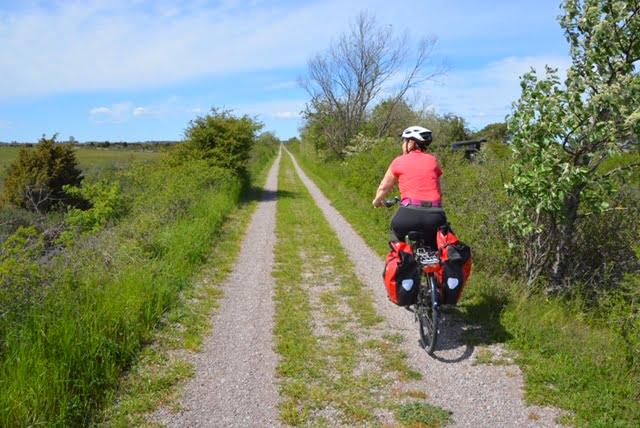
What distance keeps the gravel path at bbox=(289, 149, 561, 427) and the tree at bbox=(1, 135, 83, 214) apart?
17.0 meters

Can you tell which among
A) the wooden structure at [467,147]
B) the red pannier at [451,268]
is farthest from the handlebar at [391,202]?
the wooden structure at [467,147]

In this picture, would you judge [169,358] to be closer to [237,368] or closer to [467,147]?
[237,368]

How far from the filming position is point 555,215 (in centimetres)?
629

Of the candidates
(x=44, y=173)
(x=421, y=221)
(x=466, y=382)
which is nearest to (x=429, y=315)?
(x=466, y=382)

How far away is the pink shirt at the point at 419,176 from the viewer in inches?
200

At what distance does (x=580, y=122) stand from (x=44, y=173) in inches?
765

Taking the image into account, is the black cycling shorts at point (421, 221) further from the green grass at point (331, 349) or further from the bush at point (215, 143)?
the bush at point (215, 143)

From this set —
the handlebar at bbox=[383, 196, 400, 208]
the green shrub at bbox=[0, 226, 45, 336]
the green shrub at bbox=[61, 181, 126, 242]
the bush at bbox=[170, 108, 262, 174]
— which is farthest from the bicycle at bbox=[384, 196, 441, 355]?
the bush at bbox=[170, 108, 262, 174]

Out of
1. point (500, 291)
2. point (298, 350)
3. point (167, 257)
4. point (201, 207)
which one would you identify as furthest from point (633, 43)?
point (201, 207)

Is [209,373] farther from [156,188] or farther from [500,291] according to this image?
[156,188]

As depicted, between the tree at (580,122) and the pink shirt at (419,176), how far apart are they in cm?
136

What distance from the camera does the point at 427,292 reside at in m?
5.06

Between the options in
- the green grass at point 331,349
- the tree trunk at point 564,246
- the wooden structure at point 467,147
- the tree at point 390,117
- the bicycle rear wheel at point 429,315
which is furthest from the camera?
the tree at point 390,117

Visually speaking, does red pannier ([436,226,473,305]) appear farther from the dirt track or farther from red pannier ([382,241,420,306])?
the dirt track
